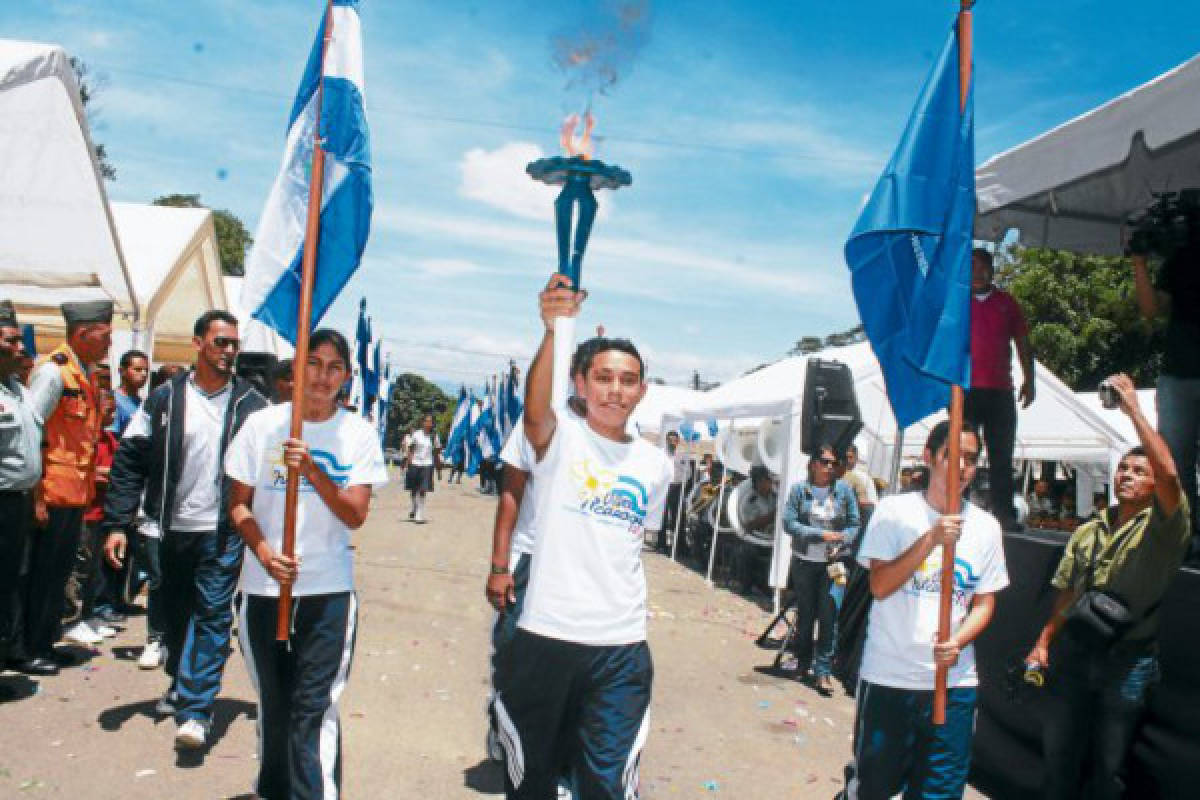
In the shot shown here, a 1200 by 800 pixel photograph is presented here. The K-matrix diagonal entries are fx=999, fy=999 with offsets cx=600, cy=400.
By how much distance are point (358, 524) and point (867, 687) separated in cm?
206

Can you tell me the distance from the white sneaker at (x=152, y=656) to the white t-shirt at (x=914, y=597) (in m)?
4.90

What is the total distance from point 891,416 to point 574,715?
11379mm

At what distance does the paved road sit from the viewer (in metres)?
4.81

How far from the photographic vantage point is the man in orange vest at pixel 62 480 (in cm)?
620

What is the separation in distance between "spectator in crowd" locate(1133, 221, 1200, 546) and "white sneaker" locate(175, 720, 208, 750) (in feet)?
17.0

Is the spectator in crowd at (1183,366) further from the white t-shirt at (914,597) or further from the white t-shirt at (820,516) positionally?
the white t-shirt at (820,516)

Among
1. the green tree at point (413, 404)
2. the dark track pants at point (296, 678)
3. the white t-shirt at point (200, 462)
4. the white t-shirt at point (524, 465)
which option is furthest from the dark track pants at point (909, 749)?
the green tree at point (413, 404)

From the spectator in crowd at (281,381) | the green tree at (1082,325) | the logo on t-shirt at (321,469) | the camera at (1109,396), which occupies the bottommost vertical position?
the logo on t-shirt at (321,469)

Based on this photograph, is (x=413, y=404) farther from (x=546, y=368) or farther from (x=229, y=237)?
(x=546, y=368)

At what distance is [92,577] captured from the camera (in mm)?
7457

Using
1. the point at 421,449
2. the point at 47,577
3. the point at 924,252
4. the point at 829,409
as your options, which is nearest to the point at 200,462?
the point at 47,577

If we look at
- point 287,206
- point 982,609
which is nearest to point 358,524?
point 287,206

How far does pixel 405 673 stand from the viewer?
7.38 m

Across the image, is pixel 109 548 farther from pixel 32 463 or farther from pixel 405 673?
pixel 405 673
